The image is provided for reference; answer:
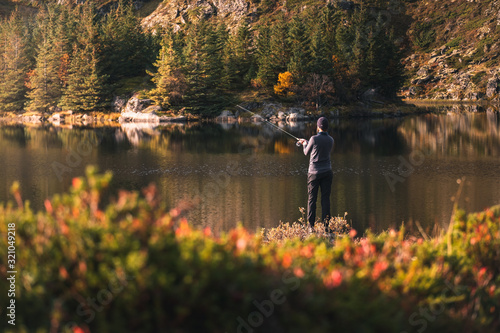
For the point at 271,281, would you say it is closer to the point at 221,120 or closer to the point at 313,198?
the point at 313,198

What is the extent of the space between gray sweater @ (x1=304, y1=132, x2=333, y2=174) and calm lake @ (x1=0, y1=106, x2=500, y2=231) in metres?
3.55

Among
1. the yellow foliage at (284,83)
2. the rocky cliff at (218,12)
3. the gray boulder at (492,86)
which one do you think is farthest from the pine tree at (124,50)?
the gray boulder at (492,86)

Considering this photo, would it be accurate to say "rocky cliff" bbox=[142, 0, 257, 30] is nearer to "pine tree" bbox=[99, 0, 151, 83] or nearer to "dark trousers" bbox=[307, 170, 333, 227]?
"pine tree" bbox=[99, 0, 151, 83]

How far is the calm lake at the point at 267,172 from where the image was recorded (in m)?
19.3

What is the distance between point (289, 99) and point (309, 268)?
79.5 m

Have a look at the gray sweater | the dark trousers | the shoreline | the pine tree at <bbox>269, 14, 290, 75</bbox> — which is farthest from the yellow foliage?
the gray sweater

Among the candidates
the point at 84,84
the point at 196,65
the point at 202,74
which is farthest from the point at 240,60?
the point at 84,84

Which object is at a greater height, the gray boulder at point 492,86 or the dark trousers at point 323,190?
the gray boulder at point 492,86

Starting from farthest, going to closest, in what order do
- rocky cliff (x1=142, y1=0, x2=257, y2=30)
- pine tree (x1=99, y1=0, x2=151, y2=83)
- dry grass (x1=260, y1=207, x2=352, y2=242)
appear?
rocky cliff (x1=142, y1=0, x2=257, y2=30) < pine tree (x1=99, y1=0, x2=151, y2=83) < dry grass (x1=260, y1=207, x2=352, y2=242)

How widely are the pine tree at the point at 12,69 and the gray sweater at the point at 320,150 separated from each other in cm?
8997

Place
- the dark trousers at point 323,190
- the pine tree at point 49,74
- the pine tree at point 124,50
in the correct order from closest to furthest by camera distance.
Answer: the dark trousers at point 323,190 < the pine tree at point 49,74 < the pine tree at point 124,50

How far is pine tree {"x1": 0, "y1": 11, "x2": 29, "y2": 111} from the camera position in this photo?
91.4m

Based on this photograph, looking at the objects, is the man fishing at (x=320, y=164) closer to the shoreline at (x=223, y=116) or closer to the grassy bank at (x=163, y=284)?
the grassy bank at (x=163, y=284)

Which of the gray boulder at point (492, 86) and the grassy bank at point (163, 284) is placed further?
the gray boulder at point (492, 86)
